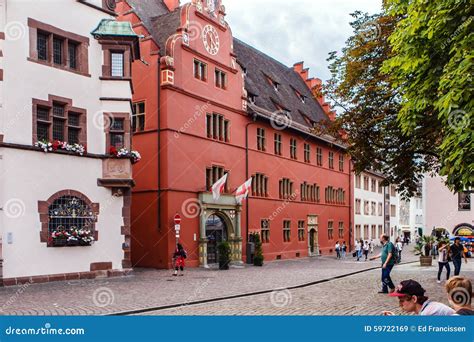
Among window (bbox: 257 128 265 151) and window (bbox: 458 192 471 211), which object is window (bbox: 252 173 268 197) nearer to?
window (bbox: 257 128 265 151)

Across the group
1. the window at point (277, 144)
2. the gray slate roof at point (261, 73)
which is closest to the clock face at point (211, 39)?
the gray slate roof at point (261, 73)

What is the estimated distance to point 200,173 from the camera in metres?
32.6

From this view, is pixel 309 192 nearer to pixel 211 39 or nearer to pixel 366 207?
pixel 211 39

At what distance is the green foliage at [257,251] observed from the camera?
112 ft

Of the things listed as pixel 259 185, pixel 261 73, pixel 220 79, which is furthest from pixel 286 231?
pixel 220 79

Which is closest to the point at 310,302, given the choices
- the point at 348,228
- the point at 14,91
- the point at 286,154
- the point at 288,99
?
the point at 14,91

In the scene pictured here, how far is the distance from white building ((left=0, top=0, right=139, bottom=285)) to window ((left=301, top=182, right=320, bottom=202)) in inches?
924

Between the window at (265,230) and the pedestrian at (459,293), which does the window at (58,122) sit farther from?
the pedestrian at (459,293)

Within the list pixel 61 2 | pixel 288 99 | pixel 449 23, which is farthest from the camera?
pixel 288 99

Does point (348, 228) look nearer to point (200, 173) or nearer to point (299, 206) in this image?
point (299, 206)

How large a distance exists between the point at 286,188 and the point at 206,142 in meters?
11.7

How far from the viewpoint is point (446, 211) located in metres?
54.2

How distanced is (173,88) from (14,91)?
11.0m
